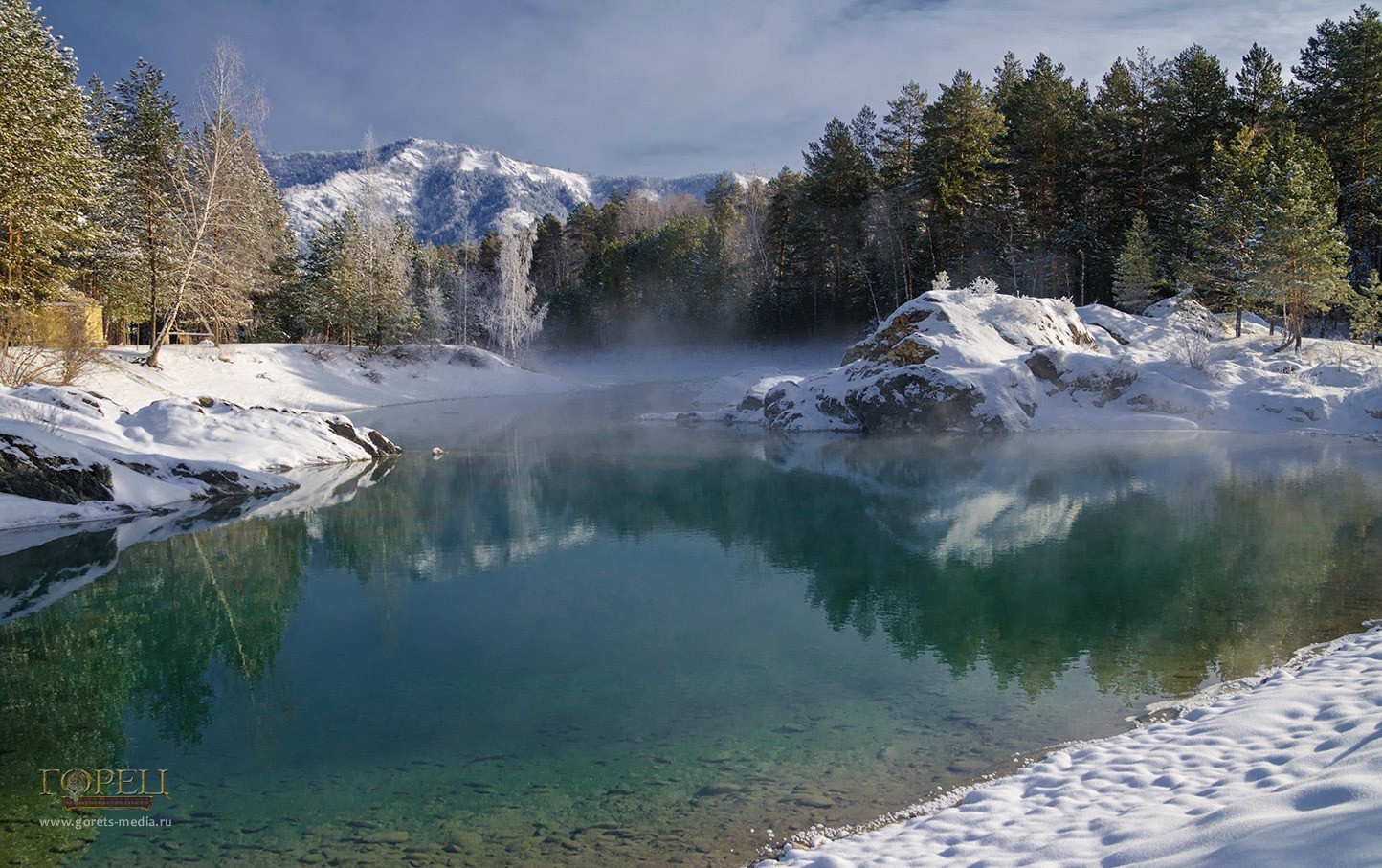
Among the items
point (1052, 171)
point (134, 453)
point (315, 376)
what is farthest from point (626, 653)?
point (1052, 171)

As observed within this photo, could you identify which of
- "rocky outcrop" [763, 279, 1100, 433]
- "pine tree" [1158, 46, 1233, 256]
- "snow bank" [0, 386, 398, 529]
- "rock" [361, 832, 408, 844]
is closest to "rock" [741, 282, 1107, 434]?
"rocky outcrop" [763, 279, 1100, 433]

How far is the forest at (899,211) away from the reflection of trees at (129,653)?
16184mm

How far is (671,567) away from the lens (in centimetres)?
1083

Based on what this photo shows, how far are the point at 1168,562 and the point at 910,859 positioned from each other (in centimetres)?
826

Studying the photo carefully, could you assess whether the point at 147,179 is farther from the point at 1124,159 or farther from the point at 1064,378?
the point at 1124,159

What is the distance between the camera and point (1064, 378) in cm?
2578

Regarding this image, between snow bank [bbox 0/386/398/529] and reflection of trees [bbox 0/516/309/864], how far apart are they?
9.22ft

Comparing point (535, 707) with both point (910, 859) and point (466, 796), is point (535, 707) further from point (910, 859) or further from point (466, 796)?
point (910, 859)

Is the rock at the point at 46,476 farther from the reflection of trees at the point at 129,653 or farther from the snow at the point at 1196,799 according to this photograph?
the snow at the point at 1196,799

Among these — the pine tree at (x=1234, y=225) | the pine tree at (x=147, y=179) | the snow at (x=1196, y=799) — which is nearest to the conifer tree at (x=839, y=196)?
the pine tree at (x=1234, y=225)

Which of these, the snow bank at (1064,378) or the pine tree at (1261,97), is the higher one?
the pine tree at (1261,97)

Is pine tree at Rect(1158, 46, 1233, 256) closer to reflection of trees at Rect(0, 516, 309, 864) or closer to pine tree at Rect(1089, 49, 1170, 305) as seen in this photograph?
pine tree at Rect(1089, 49, 1170, 305)

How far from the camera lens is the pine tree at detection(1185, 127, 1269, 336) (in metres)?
27.2

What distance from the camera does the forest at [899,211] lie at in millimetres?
25266
